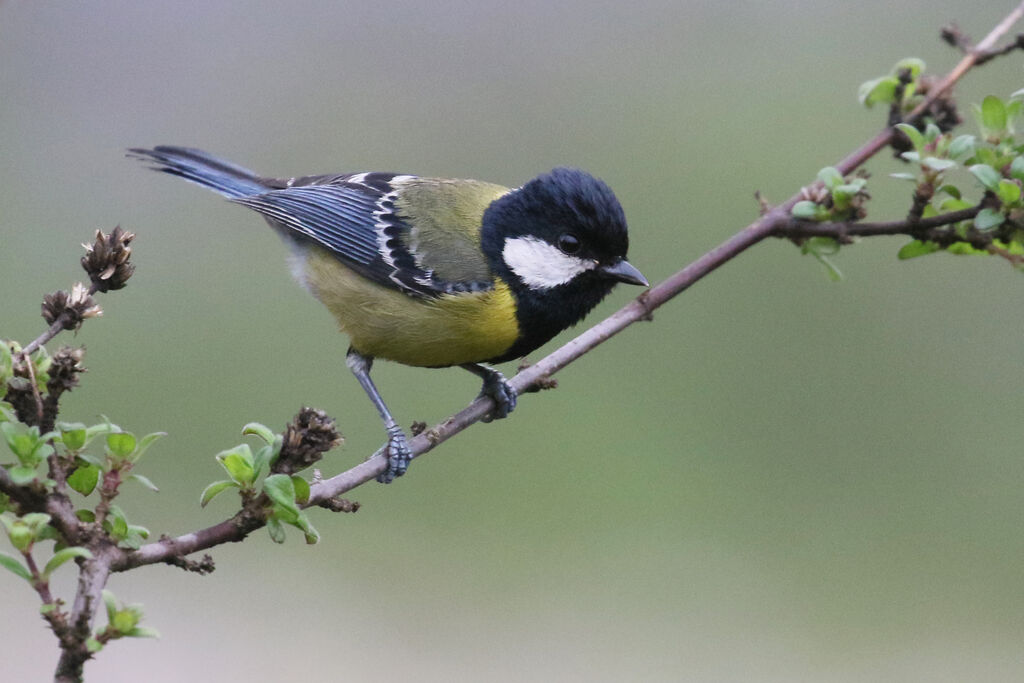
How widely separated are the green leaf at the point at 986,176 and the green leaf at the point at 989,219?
0.17 feet

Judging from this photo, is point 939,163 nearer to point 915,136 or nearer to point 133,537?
point 915,136

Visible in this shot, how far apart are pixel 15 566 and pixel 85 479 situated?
32 centimetres

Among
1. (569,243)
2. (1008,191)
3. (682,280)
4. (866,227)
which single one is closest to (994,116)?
(1008,191)

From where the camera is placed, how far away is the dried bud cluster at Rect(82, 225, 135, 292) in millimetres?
1874

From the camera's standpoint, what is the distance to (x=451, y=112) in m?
9.27

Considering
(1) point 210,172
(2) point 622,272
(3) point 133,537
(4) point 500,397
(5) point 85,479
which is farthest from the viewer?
(1) point 210,172

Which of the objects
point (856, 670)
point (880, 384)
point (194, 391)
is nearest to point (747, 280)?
point (880, 384)

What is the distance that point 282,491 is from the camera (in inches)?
73.2

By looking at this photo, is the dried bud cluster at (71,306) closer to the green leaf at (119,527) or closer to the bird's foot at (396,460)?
the green leaf at (119,527)

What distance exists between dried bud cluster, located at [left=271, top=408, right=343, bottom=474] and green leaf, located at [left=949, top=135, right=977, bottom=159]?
147 cm

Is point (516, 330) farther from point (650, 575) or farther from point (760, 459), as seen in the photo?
point (760, 459)

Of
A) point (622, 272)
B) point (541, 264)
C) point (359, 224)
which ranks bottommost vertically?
point (622, 272)

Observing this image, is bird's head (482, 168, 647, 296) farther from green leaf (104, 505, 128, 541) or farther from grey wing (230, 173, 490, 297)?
green leaf (104, 505, 128, 541)

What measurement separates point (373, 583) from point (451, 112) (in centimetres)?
449
